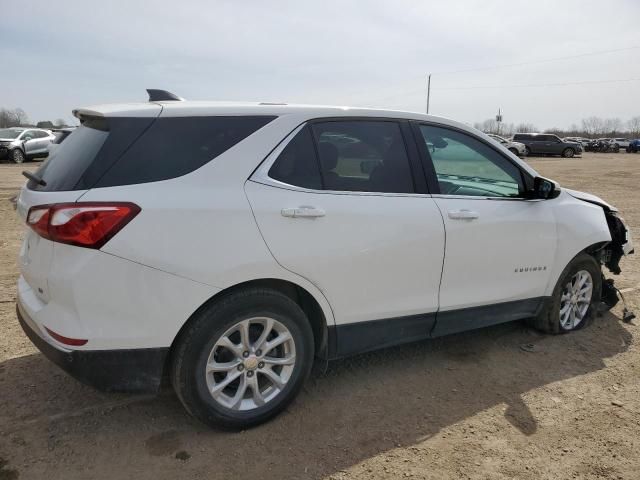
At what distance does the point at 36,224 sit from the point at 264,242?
1.10 meters

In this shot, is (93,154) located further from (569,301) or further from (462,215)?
(569,301)

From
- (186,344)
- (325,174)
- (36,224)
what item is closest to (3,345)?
(36,224)

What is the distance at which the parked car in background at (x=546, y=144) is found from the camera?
37.3 meters

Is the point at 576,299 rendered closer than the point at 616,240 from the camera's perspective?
Yes

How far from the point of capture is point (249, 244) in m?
2.60

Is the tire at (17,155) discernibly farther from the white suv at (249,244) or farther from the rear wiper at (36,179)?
the rear wiper at (36,179)

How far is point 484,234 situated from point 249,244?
1712 millimetres

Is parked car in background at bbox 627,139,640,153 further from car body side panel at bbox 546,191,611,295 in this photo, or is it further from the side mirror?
the side mirror

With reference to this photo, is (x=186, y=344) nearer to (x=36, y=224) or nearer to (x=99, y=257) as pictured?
(x=99, y=257)

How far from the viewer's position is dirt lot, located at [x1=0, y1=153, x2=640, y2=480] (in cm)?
259

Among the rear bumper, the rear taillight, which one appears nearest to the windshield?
the rear bumper

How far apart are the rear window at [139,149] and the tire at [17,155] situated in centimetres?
2190

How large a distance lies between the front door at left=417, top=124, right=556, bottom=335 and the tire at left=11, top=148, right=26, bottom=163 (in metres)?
22.6

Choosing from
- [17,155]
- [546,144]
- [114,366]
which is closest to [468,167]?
[114,366]
